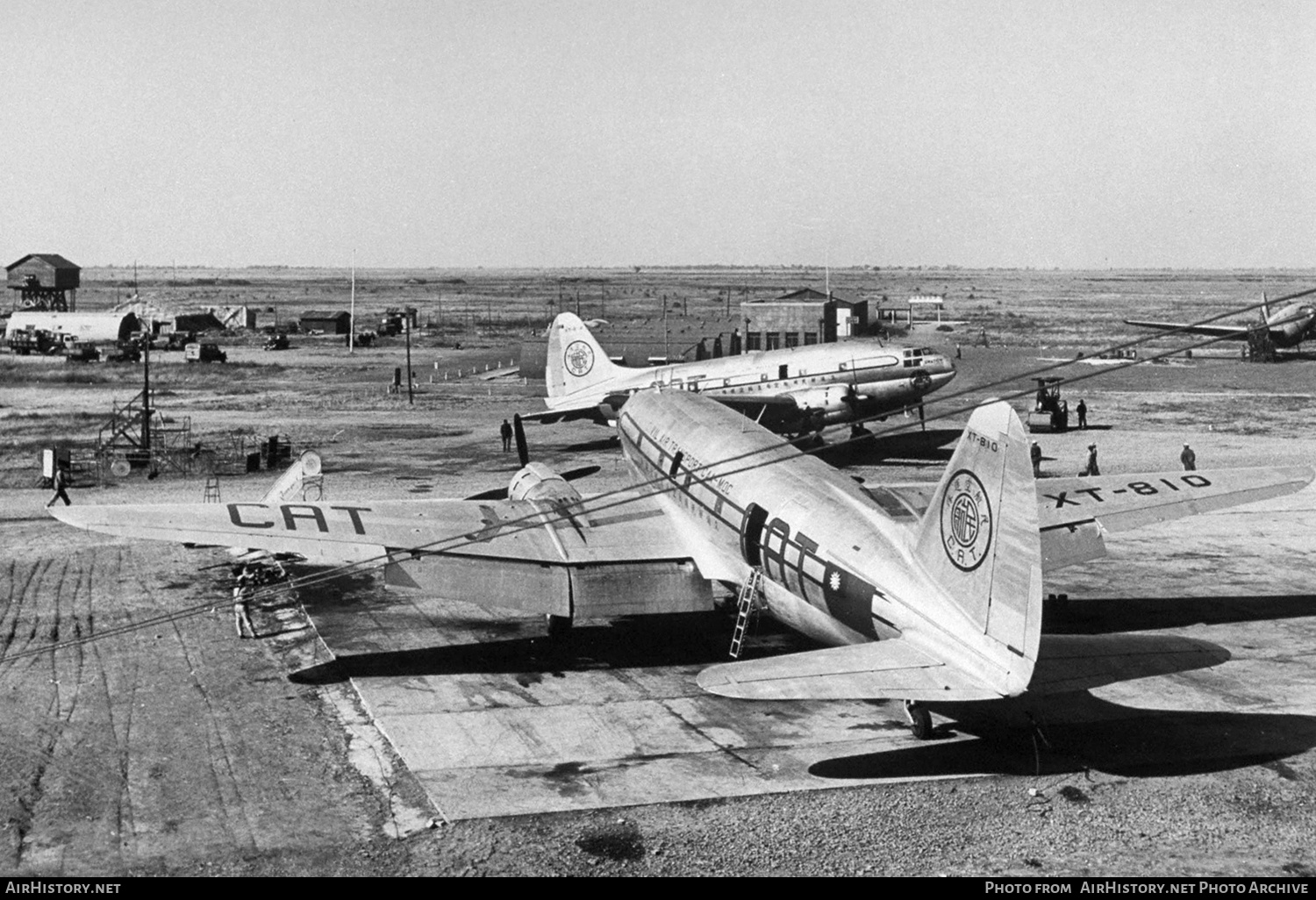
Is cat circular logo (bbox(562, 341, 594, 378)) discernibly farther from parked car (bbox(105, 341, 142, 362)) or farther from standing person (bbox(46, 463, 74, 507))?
parked car (bbox(105, 341, 142, 362))

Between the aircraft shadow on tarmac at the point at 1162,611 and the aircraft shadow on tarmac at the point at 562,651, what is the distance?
20.4 ft

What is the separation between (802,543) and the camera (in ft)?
72.7

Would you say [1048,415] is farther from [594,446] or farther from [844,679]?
A: [844,679]

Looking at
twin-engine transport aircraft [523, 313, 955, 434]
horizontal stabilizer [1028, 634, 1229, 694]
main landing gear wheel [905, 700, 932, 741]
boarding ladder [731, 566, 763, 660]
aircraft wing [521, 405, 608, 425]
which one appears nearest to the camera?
horizontal stabilizer [1028, 634, 1229, 694]

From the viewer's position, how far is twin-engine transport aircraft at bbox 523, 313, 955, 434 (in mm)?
49031

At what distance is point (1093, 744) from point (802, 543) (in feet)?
19.3

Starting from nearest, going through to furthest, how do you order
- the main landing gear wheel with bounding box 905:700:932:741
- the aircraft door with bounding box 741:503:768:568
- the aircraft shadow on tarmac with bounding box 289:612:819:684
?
the main landing gear wheel with bounding box 905:700:932:741
the aircraft door with bounding box 741:503:768:568
the aircraft shadow on tarmac with bounding box 289:612:819:684

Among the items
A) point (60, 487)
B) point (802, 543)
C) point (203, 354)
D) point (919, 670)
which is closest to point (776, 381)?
point (60, 487)

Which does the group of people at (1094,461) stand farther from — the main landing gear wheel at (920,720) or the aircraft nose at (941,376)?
the main landing gear wheel at (920,720)

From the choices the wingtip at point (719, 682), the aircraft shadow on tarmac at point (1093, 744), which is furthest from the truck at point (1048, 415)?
the wingtip at point (719, 682)

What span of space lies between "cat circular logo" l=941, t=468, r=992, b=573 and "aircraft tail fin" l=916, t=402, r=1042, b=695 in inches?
Answer: 0.5

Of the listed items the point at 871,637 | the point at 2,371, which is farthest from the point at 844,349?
the point at 2,371

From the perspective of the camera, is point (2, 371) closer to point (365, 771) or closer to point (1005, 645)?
point (365, 771)

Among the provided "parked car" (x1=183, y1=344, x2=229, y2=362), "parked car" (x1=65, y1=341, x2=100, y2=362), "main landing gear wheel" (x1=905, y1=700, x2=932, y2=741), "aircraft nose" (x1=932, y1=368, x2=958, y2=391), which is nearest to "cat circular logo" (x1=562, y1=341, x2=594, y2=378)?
"aircraft nose" (x1=932, y1=368, x2=958, y2=391)
